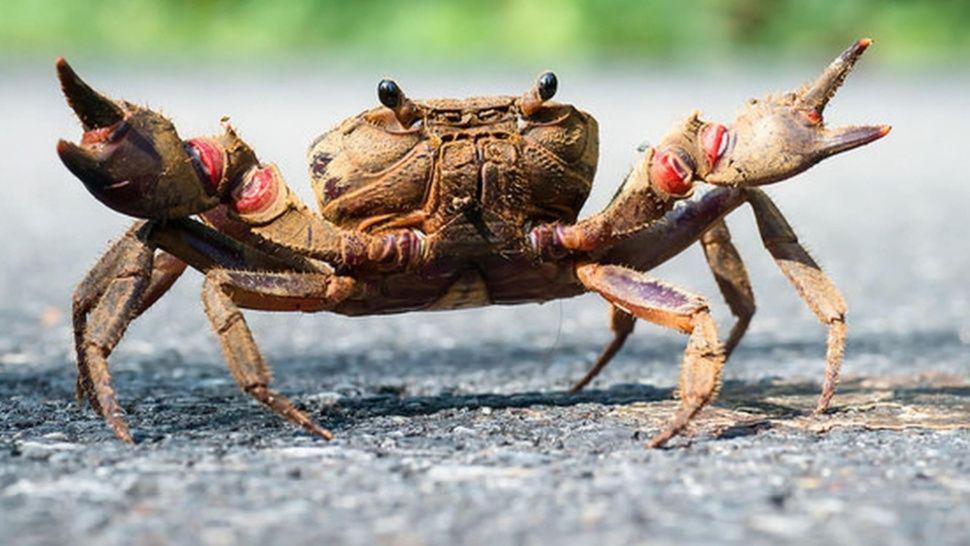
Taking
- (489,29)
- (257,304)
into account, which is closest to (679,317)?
(257,304)

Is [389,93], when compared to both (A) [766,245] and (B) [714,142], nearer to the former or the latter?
(B) [714,142]

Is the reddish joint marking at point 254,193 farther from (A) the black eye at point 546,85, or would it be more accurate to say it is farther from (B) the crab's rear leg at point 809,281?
(B) the crab's rear leg at point 809,281

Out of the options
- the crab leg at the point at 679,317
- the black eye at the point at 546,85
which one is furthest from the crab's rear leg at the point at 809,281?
the black eye at the point at 546,85

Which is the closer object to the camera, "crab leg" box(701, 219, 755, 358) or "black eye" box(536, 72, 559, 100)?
"black eye" box(536, 72, 559, 100)

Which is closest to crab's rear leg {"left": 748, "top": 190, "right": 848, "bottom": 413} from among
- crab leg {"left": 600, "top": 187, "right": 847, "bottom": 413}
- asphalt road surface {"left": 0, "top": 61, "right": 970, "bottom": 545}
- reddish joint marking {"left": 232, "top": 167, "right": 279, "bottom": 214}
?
crab leg {"left": 600, "top": 187, "right": 847, "bottom": 413}

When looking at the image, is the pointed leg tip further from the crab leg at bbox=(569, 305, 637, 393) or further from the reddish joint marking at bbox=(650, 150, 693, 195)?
the crab leg at bbox=(569, 305, 637, 393)

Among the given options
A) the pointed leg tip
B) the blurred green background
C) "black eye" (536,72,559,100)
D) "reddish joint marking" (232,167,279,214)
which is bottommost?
the pointed leg tip
